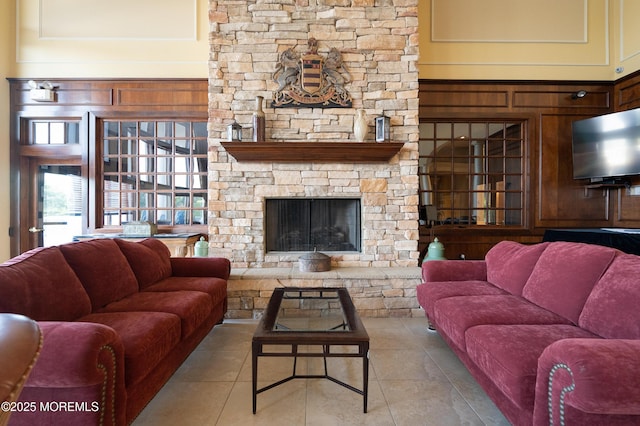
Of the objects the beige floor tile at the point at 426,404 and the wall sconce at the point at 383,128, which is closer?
the beige floor tile at the point at 426,404

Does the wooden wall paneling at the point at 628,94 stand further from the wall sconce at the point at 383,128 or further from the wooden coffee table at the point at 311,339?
the wooden coffee table at the point at 311,339

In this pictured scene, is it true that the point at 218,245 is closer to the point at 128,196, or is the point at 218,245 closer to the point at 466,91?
the point at 128,196

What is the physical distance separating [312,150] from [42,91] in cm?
367

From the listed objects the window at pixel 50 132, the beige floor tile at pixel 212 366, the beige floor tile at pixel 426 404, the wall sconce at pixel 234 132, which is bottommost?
the beige floor tile at pixel 426 404

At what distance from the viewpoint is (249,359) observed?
230cm

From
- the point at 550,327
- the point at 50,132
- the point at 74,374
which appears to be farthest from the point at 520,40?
the point at 50,132

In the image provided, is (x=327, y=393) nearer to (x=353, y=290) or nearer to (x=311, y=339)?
(x=311, y=339)

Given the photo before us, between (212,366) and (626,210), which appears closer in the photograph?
(212,366)

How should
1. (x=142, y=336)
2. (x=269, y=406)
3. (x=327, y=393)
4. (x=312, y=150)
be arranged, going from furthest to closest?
(x=312, y=150) → (x=327, y=393) → (x=269, y=406) → (x=142, y=336)

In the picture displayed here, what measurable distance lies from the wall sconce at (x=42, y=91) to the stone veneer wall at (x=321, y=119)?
2299mm

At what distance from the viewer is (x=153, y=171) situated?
4.25 m

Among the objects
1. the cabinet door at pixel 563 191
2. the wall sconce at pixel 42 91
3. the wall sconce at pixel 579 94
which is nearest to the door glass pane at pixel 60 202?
the wall sconce at pixel 42 91

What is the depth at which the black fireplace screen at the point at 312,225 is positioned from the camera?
379cm

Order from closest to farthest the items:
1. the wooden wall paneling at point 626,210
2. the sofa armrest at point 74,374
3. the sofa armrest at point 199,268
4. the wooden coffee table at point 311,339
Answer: the sofa armrest at point 74,374
the wooden coffee table at point 311,339
the sofa armrest at point 199,268
the wooden wall paneling at point 626,210
